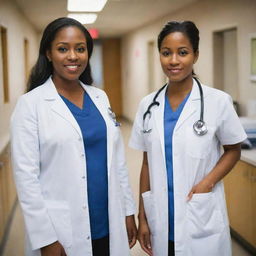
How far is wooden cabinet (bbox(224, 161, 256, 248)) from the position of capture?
2648 millimetres

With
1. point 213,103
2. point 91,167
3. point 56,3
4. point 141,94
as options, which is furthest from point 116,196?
point 141,94

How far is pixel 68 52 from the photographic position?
1410 mm

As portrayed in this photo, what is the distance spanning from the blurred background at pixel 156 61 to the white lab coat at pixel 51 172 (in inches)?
12.0

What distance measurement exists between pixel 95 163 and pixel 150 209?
0.32 metres

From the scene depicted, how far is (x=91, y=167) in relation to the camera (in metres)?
1.43

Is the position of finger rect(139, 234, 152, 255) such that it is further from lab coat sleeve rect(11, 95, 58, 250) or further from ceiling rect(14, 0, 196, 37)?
ceiling rect(14, 0, 196, 37)

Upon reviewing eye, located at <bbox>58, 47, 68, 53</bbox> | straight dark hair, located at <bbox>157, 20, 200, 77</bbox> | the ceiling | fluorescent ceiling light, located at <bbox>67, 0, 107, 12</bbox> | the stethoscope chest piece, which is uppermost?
the ceiling

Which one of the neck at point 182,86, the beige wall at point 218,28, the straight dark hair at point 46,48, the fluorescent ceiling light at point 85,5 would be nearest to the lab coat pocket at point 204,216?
the neck at point 182,86

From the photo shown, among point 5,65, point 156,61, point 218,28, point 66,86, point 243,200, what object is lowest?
point 243,200

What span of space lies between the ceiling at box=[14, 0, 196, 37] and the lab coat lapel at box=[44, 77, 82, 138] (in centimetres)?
397

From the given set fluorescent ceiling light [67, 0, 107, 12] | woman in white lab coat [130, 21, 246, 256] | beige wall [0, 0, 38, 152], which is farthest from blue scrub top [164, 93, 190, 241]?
fluorescent ceiling light [67, 0, 107, 12]

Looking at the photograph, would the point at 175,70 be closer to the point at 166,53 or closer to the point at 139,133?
the point at 166,53

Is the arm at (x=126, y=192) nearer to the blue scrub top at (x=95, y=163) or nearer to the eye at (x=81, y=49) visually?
the blue scrub top at (x=95, y=163)

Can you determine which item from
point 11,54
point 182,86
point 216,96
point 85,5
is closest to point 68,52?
point 182,86
